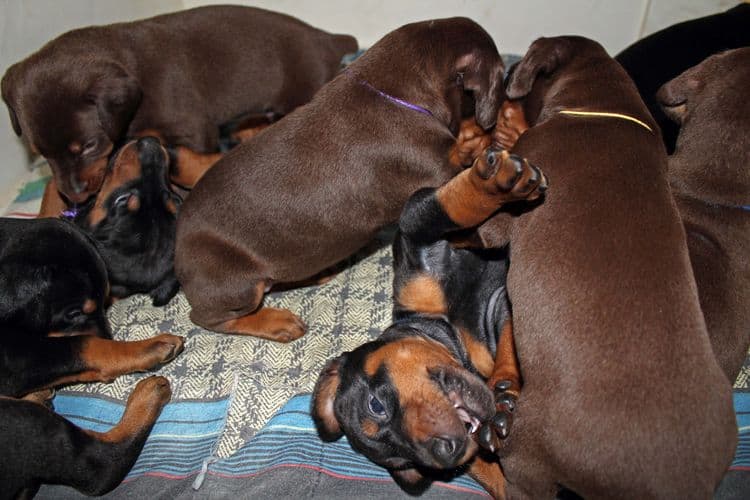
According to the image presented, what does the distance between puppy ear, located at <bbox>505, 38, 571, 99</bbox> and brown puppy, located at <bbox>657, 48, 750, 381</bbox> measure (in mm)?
616

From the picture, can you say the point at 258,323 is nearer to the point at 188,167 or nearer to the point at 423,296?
the point at 423,296

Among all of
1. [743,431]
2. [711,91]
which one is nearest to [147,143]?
[711,91]

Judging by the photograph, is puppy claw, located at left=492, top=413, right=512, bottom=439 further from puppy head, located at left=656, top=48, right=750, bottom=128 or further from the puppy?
the puppy

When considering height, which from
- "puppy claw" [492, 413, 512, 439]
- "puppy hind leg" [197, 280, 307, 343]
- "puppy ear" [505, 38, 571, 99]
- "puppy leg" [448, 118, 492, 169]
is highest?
"puppy ear" [505, 38, 571, 99]

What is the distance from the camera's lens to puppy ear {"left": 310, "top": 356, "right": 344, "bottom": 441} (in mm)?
3221

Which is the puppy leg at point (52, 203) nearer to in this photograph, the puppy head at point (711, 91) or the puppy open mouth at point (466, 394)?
the puppy open mouth at point (466, 394)

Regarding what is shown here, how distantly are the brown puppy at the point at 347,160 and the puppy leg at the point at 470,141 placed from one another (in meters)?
0.17

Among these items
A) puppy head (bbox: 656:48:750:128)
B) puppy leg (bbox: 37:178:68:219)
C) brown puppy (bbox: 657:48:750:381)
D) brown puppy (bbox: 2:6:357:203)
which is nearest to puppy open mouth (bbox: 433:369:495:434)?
brown puppy (bbox: 657:48:750:381)

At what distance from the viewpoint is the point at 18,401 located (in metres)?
3.27

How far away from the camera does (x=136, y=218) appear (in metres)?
4.05

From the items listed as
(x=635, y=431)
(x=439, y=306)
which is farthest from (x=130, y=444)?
(x=635, y=431)

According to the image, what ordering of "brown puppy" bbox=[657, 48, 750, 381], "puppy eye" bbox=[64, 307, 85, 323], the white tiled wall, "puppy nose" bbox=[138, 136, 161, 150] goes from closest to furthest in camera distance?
"brown puppy" bbox=[657, 48, 750, 381], "puppy eye" bbox=[64, 307, 85, 323], "puppy nose" bbox=[138, 136, 161, 150], the white tiled wall

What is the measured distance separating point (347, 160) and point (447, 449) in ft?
4.97

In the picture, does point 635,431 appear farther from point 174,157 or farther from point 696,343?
point 174,157
